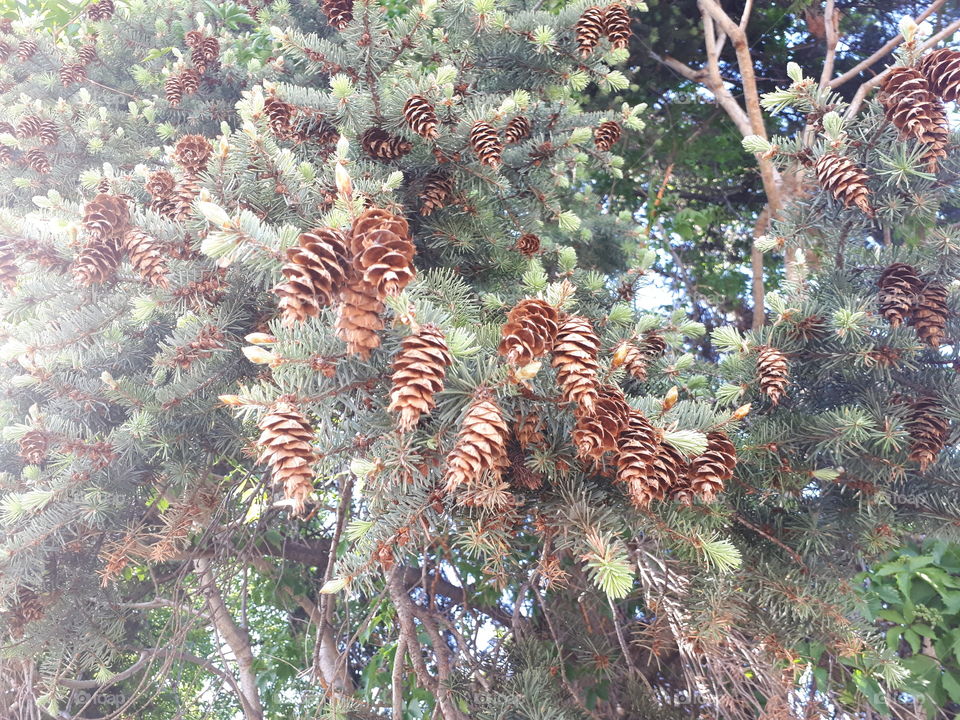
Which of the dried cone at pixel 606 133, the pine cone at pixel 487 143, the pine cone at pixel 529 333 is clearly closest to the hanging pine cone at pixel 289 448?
the pine cone at pixel 529 333

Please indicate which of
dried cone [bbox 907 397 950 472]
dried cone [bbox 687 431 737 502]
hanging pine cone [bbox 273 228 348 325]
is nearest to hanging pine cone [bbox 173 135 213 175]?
hanging pine cone [bbox 273 228 348 325]

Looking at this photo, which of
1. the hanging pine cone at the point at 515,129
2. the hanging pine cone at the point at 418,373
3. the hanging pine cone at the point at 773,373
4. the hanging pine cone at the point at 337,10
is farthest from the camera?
the hanging pine cone at the point at 337,10

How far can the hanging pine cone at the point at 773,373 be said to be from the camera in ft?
4.21

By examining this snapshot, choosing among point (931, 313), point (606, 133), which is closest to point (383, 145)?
point (606, 133)

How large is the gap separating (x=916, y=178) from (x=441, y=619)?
1653 millimetres

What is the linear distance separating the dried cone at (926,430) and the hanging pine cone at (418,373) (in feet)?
3.22

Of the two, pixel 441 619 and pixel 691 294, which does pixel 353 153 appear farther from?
pixel 691 294

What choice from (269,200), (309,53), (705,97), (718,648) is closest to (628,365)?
(718,648)

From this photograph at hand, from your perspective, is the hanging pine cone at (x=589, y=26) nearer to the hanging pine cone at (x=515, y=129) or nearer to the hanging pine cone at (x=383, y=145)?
the hanging pine cone at (x=515, y=129)

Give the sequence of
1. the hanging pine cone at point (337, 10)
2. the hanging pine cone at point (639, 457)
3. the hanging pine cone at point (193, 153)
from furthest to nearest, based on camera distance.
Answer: the hanging pine cone at point (337, 10), the hanging pine cone at point (193, 153), the hanging pine cone at point (639, 457)

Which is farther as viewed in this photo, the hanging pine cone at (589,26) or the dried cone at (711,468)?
the hanging pine cone at (589,26)

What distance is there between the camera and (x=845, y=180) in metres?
1.24

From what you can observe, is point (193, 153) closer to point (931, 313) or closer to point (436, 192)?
point (436, 192)

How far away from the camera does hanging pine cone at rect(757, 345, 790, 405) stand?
128 cm
